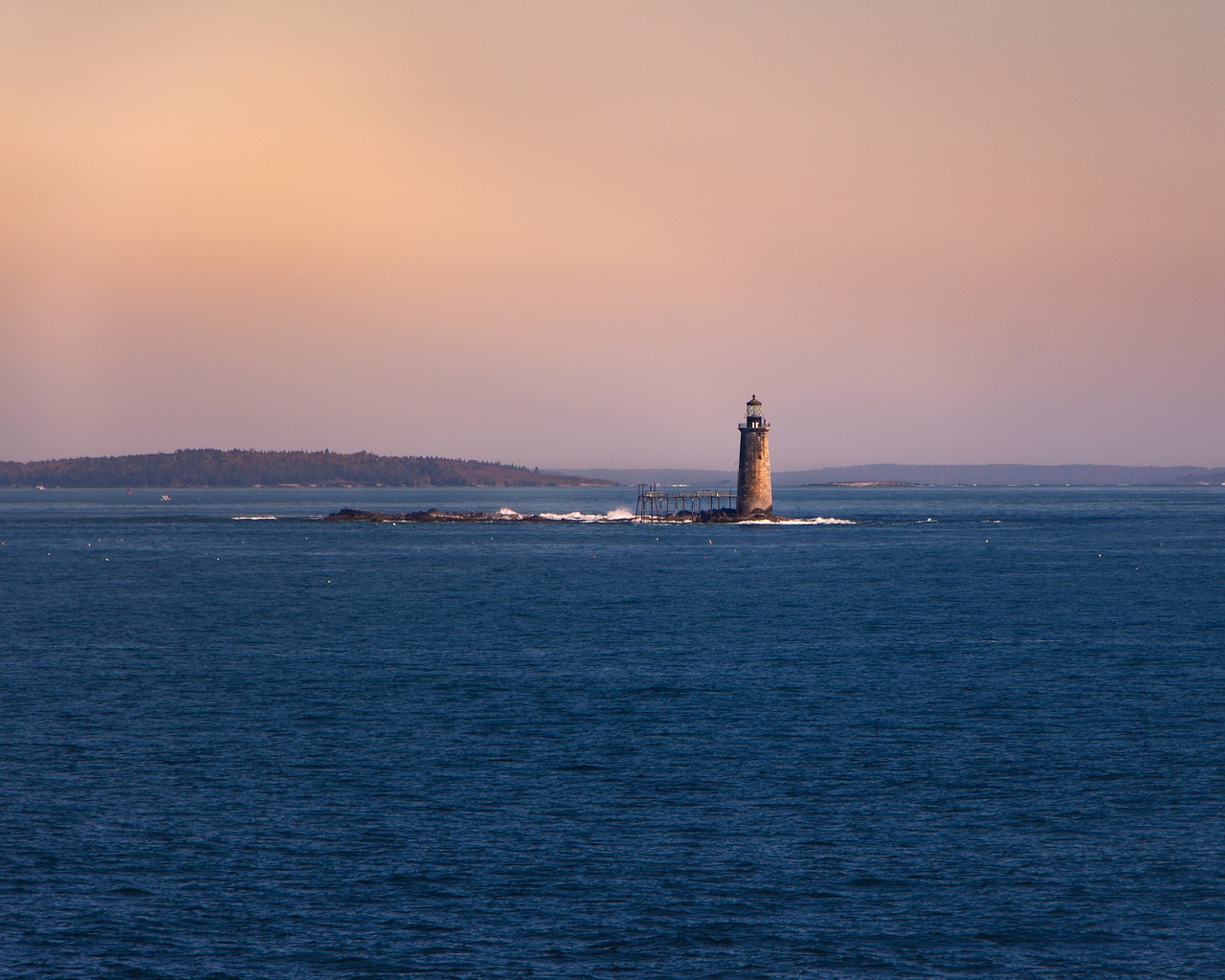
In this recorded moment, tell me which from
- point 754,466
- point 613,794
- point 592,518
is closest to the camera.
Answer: point 613,794

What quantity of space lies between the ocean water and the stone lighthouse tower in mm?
56125

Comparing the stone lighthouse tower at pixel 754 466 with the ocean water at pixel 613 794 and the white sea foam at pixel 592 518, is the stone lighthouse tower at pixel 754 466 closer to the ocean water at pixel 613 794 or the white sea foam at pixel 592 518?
the white sea foam at pixel 592 518

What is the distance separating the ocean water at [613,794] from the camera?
66.6 ft

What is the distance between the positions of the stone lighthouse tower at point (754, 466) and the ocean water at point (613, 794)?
56.1 m

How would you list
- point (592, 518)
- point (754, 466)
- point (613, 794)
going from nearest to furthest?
point (613, 794) < point (754, 466) < point (592, 518)

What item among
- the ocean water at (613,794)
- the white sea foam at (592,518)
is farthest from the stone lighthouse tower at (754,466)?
the ocean water at (613,794)

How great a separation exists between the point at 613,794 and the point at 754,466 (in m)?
101

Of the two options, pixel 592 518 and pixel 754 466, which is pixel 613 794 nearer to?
pixel 754 466

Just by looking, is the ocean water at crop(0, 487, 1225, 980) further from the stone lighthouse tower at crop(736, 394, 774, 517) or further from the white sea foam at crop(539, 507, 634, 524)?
the white sea foam at crop(539, 507, 634, 524)

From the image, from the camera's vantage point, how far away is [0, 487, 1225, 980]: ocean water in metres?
20.3

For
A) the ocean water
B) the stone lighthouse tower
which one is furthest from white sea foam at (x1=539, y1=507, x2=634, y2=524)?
the ocean water

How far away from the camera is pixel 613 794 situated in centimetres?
2812

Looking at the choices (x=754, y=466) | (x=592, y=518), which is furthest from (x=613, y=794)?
(x=592, y=518)

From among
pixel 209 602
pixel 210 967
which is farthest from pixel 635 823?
pixel 209 602
